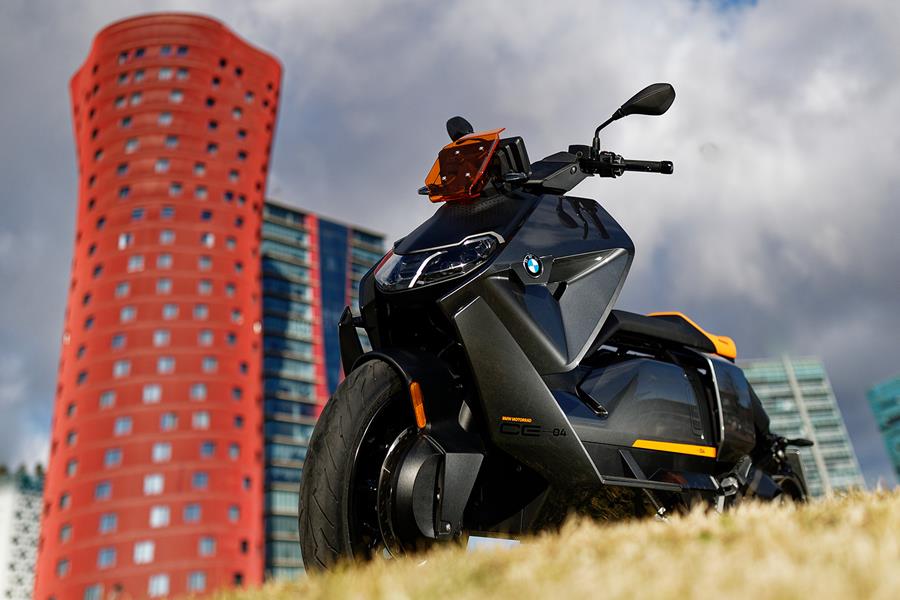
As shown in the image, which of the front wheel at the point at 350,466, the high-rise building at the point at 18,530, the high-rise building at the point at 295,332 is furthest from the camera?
the high-rise building at the point at 18,530

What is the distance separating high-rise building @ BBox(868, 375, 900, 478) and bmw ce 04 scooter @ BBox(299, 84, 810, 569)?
13462cm

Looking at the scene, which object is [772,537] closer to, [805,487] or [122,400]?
[805,487]

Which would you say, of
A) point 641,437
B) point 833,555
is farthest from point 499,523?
point 833,555

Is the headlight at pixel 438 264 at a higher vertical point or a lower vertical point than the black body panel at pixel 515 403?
higher

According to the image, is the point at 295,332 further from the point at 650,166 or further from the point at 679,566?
the point at 679,566

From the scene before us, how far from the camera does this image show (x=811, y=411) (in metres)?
125

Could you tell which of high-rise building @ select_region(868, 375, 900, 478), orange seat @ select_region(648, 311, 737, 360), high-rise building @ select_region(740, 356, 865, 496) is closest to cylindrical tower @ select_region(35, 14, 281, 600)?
orange seat @ select_region(648, 311, 737, 360)

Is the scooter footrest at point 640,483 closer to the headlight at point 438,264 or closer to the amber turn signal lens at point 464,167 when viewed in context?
the headlight at point 438,264

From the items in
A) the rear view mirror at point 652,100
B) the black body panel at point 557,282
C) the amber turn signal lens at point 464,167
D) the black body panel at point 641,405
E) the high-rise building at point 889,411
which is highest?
the high-rise building at point 889,411

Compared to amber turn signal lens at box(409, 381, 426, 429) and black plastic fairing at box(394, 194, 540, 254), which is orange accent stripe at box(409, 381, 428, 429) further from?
black plastic fairing at box(394, 194, 540, 254)

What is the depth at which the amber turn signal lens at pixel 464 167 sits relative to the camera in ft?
11.2

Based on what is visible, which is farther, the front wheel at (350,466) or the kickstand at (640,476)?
the kickstand at (640,476)

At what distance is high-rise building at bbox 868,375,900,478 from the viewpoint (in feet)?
393

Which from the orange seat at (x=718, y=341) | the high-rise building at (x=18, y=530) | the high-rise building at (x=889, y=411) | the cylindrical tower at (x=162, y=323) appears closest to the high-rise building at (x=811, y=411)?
the high-rise building at (x=889, y=411)
